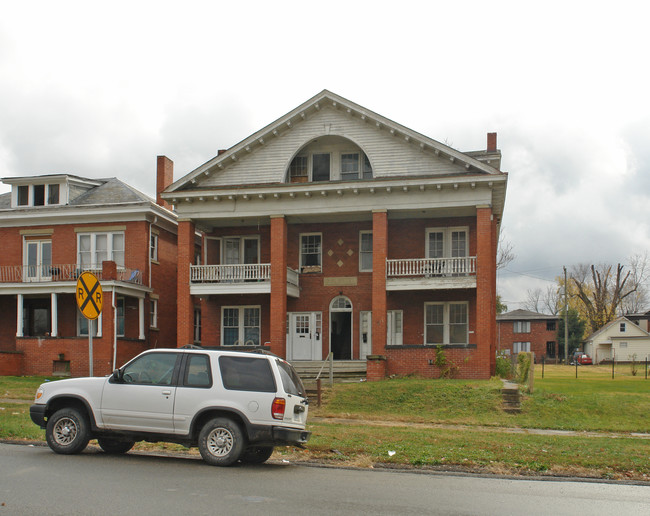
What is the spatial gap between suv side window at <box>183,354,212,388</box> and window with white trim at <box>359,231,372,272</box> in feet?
63.4

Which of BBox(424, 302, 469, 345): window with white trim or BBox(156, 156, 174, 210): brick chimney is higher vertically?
BBox(156, 156, 174, 210): brick chimney

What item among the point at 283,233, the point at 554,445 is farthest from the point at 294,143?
the point at 554,445

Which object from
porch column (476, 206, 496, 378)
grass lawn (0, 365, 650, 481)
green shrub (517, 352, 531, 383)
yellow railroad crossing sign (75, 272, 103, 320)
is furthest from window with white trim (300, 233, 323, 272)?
yellow railroad crossing sign (75, 272, 103, 320)

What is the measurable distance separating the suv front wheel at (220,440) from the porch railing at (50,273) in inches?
865

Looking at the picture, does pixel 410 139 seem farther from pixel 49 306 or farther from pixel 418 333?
pixel 49 306

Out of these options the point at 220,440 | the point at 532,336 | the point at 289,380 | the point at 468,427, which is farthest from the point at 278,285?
the point at 532,336

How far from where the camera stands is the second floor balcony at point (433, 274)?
91.1 feet

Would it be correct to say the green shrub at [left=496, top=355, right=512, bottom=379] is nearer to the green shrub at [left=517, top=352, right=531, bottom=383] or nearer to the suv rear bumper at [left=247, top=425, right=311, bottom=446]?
the green shrub at [left=517, top=352, right=531, bottom=383]

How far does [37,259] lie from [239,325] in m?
9.86

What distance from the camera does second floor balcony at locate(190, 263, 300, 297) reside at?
29.5 m

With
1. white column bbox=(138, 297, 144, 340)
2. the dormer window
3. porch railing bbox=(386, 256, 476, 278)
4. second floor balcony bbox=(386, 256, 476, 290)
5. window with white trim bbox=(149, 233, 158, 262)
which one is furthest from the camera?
the dormer window

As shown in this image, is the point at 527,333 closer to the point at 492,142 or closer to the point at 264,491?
the point at 492,142

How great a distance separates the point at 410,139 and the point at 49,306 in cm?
1809

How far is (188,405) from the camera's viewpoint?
11234 millimetres
